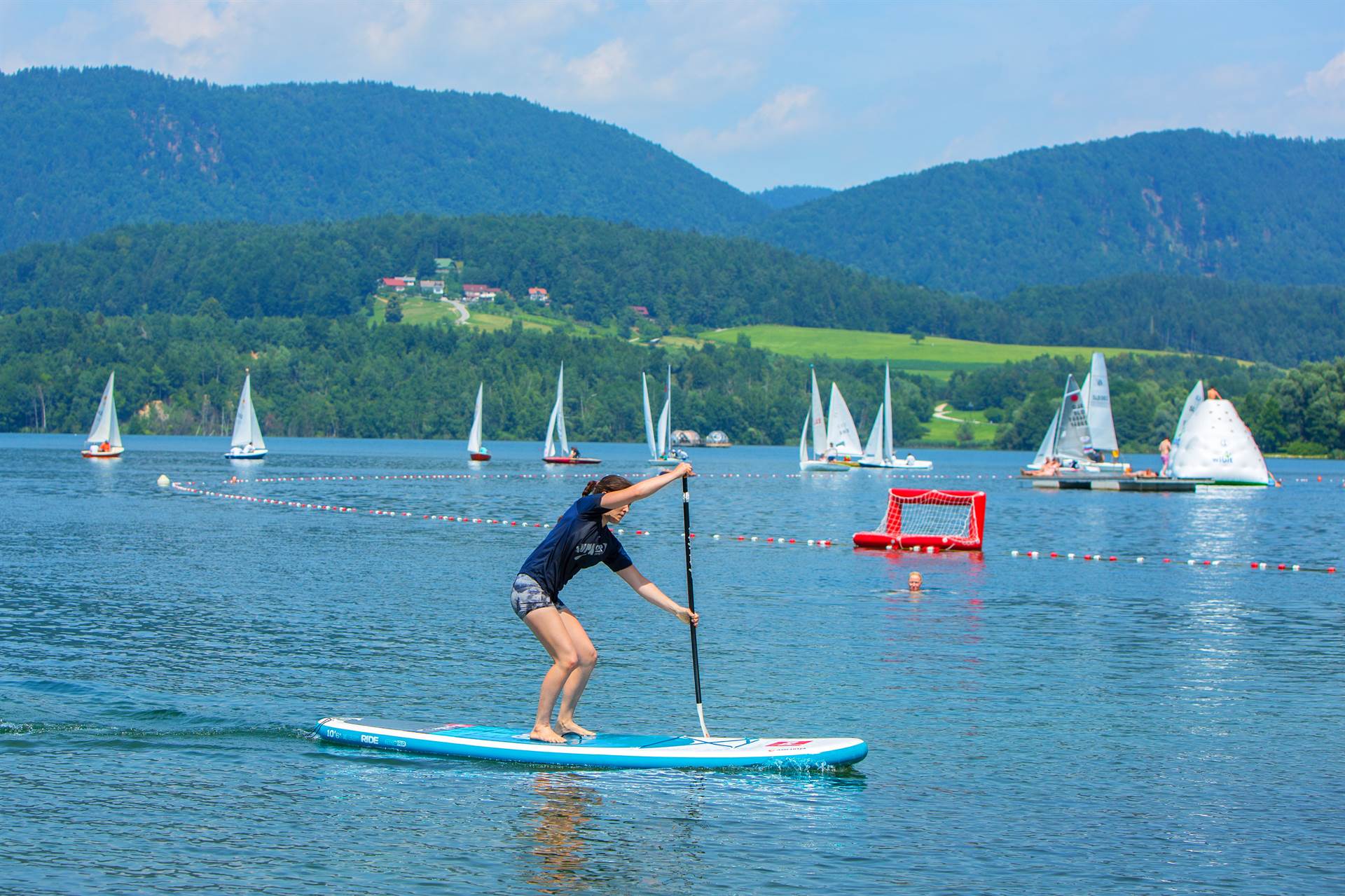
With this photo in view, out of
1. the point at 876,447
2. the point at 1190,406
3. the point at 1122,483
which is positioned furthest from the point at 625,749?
the point at 876,447

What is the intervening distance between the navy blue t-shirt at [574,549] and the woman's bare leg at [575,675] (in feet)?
1.51

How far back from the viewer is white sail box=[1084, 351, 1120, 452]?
116938 mm

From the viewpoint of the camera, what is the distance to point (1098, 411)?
11800 cm

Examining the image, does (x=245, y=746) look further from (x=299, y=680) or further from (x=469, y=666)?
(x=469, y=666)

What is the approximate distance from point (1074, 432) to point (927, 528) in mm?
58871

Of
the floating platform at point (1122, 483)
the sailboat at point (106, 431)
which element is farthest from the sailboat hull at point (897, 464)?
the sailboat at point (106, 431)

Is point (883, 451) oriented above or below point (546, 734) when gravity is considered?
above

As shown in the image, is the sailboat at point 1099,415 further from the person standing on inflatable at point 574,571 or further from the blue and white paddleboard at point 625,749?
the person standing on inflatable at point 574,571

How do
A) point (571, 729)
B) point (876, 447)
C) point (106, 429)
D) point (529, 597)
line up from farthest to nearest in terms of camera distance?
point (876, 447)
point (106, 429)
point (571, 729)
point (529, 597)

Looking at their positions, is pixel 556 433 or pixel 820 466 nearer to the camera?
pixel 820 466

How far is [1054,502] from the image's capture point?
89.6m

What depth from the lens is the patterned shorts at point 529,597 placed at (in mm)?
18078

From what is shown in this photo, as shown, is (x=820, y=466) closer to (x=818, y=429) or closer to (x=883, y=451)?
(x=818, y=429)

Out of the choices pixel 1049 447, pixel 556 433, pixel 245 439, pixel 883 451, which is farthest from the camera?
pixel 556 433
